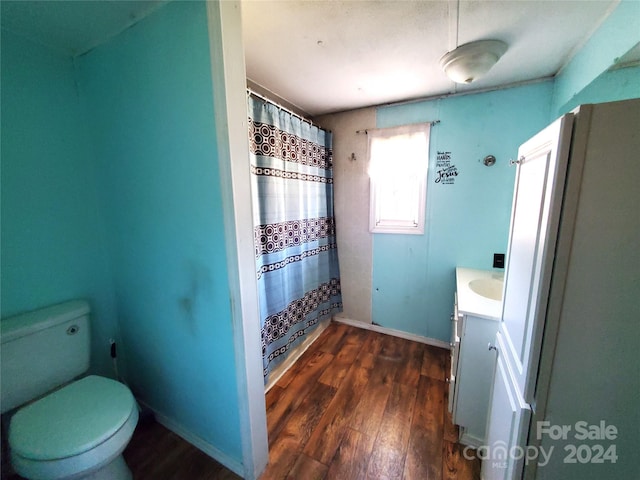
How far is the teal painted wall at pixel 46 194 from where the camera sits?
1107mm

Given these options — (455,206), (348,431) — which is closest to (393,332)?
(348,431)

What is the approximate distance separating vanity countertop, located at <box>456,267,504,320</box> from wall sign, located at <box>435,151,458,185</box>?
78 centimetres

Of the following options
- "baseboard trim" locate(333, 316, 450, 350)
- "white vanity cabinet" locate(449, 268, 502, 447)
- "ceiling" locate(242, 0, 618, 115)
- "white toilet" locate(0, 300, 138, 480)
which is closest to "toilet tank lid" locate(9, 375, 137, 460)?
"white toilet" locate(0, 300, 138, 480)

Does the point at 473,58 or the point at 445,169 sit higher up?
the point at 473,58

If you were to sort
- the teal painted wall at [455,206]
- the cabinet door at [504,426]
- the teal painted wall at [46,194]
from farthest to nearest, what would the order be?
the teal painted wall at [455,206]
the teal painted wall at [46,194]
the cabinet door at [504,426]

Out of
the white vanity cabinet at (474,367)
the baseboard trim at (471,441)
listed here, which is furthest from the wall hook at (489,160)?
the baseboard trim at (471,441)

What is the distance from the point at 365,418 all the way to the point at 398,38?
219 cm

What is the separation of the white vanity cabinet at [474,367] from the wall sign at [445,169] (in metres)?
1.09

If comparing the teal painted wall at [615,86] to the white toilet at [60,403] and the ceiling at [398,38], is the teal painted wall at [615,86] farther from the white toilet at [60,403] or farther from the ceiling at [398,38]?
the white toilet at [60,403]

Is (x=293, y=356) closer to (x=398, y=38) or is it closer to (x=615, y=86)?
(x=398, y=38)

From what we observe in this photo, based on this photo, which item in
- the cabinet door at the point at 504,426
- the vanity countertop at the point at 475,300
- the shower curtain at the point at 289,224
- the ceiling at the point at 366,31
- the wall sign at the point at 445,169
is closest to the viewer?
the cabinet door at the point at 504,426

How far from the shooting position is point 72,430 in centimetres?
94

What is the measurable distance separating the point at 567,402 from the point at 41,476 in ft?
5.70

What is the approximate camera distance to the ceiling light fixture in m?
1.26
